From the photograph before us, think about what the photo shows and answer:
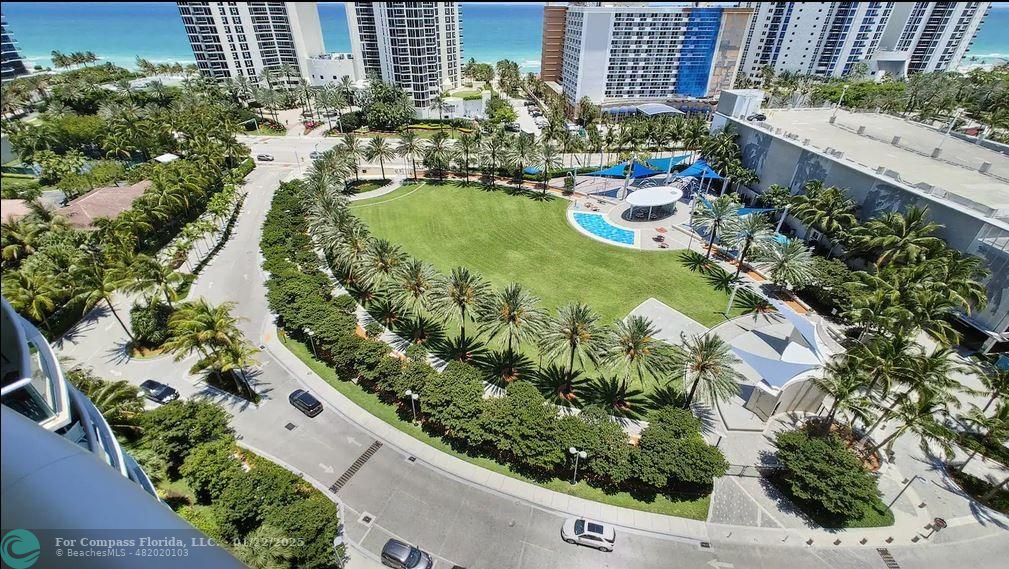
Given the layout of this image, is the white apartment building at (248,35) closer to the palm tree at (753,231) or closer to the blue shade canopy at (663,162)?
the blue shade canopy at (663,162)

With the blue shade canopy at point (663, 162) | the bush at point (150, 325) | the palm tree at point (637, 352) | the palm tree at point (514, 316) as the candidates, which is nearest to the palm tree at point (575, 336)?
the palm tree at point (637, 352)

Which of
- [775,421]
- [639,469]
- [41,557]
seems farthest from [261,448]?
[775,421]

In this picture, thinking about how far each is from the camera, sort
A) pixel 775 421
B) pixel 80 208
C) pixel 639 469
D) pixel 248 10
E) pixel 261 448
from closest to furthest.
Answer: pixel 639 469 < pixel 261 448 < pixel 775 421 < pixel 80 208 < pixel 248 10

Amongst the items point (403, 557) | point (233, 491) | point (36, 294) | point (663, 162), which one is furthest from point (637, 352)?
point (663, 162)

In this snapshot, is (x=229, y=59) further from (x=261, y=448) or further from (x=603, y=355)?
(x=603, y=355)

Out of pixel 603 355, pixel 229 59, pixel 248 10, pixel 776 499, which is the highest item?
pixel 248 10
